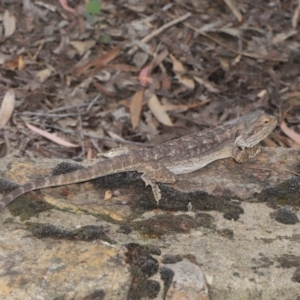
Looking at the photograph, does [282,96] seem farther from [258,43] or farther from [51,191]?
[51,191]

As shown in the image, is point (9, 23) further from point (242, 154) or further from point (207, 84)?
point (242, 154)

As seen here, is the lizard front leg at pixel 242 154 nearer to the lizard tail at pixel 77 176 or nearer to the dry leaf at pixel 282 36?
the lizard tail at pixel 77 176

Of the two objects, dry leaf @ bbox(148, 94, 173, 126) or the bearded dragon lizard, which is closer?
the bearded dragon lizard

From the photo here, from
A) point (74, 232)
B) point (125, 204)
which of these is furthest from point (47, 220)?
point (125, 204)

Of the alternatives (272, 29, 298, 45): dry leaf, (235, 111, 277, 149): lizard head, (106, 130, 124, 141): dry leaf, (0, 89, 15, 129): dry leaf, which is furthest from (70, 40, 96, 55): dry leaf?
(235, 111, 277, 149): lizard head

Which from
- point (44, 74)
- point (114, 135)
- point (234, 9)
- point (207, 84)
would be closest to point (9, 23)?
point (44, 74)

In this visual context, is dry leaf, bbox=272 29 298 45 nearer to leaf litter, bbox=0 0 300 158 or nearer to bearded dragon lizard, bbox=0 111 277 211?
leaf litter, bbox=0 0 300 158
